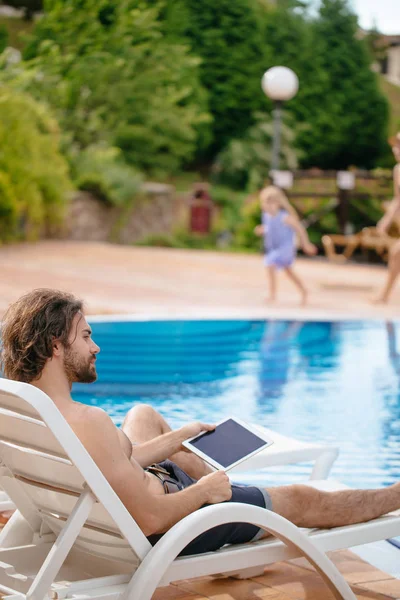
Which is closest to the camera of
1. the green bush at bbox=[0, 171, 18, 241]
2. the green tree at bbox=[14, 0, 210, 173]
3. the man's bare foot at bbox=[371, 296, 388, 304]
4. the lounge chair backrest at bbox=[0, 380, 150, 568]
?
the lounge chair backrest at bbox=[0, 380, 150, 568]

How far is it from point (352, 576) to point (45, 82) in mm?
→ 19229

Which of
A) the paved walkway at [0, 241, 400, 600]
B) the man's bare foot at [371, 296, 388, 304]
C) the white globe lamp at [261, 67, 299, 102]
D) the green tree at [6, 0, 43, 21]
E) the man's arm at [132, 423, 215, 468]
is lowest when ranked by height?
the paved walkway at [0, 241, 400, 600]

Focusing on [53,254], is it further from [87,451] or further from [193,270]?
[87,451]

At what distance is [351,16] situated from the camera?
1272 inches

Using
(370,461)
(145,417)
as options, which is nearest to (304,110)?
(370,461)

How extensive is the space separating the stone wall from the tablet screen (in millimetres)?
15554

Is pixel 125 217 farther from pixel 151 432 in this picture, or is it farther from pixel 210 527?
pixel 210 527

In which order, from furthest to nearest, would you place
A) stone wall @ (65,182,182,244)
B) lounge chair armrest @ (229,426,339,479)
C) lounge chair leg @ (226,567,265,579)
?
stone wall @ (65,182,182,244), lounge chair armrest @ (229,426,339,479), lounge chair leg @ (226,567,265,579)

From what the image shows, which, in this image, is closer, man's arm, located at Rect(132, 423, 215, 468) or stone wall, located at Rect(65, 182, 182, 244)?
man's arm, located at Rect(132, 423, 215, 468)

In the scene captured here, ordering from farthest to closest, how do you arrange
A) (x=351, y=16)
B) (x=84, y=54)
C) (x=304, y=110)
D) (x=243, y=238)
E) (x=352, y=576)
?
(x=351, y=16)
(x=304, y=110)
(x=84, y=54)
(x=243, y=238)
(x=352, y=576)

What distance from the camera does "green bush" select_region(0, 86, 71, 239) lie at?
16.2 metres

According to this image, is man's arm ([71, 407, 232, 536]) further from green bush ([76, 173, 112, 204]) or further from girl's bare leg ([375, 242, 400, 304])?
green bush ([76, 173, 112, 204])

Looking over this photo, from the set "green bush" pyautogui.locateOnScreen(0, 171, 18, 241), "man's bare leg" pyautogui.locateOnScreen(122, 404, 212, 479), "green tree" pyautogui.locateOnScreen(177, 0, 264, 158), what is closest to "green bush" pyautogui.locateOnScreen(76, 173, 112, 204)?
"green bush" pyautogui.locateOnScreen(0, 171, 18, 241)

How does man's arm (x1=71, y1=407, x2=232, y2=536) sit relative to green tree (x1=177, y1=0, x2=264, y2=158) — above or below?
below
